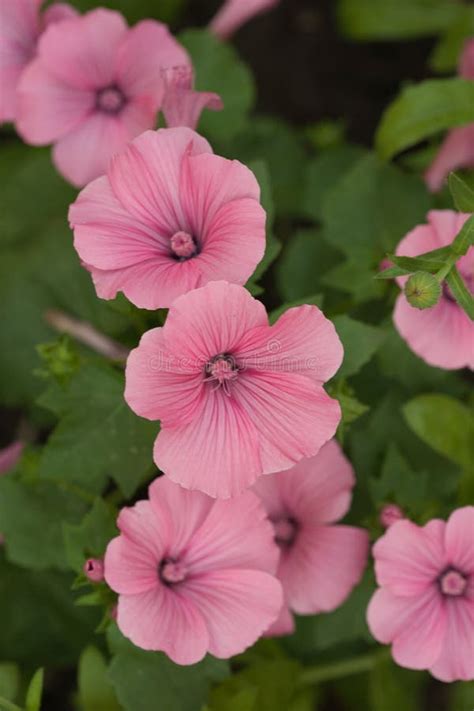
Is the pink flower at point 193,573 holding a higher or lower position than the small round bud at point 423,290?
lower

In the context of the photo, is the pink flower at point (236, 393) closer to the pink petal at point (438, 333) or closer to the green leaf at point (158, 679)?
the pink petal at point (438, 333)

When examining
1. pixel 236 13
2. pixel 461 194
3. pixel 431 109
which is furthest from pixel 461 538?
pixel 236 13

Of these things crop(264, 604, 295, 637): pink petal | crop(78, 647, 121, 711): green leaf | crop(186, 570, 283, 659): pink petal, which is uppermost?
crop(186, 570, 283, 659): pink petal

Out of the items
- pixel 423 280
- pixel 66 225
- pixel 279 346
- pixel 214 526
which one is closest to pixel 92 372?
pixel 214 526

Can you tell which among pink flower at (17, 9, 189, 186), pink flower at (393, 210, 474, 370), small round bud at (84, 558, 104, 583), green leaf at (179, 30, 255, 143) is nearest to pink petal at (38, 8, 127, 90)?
pink flower at (17, 9, 189, 186)

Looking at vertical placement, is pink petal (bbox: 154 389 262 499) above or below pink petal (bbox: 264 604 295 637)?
above

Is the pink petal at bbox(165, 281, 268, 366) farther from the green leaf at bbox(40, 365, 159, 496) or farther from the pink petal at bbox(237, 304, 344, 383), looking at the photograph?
the green leaf at bbox(40, 365, 159, 496)

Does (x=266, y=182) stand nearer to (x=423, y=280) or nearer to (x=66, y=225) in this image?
(x=423, y=280)

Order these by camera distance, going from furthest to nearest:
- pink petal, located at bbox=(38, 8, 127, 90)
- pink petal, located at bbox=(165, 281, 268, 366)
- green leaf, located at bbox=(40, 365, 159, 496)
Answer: pink petal, located at bbox=(38, 8, 127, 90) → green leaf, located at bbox=(40, 365, 159, 496) → pink petal, located at bbox=(165, 281, 268, 366)

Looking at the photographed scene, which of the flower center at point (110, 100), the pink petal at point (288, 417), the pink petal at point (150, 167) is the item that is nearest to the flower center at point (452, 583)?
the pink petal at point (288, 417)
